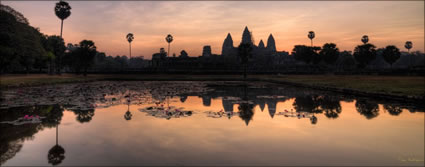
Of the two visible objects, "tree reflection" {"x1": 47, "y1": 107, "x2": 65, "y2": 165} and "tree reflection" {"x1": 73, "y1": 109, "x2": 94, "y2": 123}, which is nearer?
"tree reflection" {"x1": 47, "y1": 107, "x2": 65, "y2": 165}

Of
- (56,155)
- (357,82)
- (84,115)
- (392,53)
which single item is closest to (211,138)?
(56,155)

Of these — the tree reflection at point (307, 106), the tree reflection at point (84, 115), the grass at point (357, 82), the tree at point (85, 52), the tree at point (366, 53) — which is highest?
the tree at point (366, 53)

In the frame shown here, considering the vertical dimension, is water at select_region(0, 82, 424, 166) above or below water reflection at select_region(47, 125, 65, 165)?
above

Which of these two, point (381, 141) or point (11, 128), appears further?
point (11, 128)

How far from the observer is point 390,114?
1347cm

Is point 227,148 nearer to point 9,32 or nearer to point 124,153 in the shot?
point 124,153

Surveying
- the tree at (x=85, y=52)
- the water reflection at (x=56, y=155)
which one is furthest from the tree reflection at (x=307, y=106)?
the tree at (x=85, y=52)

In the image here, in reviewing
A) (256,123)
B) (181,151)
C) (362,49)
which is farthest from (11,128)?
(362,49)

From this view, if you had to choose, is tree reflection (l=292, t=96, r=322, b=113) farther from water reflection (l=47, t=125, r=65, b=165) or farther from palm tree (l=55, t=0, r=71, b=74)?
palm tree (l=55, t=0, r=71, b=74)

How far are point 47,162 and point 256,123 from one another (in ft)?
24.5

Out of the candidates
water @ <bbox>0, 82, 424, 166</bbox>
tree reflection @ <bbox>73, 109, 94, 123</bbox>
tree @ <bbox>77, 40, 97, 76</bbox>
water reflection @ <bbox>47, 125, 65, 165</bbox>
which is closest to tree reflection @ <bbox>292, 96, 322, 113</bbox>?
water @ <bbox>0, 82, 424, 166</bbox>

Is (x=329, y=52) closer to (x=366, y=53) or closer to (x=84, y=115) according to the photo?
(x=366, y=53)

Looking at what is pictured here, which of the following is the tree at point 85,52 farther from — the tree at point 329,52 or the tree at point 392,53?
the tree at point 392,53

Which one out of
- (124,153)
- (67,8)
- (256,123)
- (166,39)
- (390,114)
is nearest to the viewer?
(124,153)
